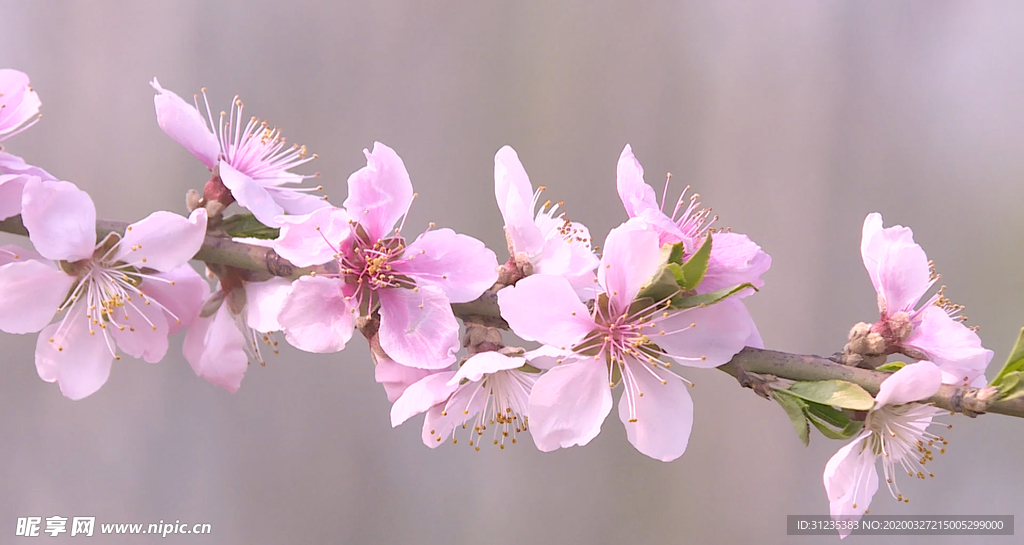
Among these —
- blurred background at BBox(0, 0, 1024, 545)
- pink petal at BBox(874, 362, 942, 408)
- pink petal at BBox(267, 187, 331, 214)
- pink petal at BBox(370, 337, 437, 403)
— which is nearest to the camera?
pink petal at BBox(874, 362, 942, 408)

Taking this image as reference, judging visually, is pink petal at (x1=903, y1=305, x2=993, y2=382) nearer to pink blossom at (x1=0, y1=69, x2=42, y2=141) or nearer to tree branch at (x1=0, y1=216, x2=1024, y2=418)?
tree branch at (x1=0, y1=216, x2=1024, y2=418)

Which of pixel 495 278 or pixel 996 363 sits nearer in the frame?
pixel 495 278

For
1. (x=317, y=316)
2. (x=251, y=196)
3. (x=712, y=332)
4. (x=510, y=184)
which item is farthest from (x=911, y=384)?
(x=251, y=196)

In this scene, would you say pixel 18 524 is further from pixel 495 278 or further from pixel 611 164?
pixel 611 164

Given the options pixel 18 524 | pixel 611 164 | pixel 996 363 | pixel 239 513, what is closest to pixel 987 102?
pixel 996 363

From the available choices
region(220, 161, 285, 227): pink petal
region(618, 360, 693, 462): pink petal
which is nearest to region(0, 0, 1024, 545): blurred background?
region(220, 161, 285, 227): pink petal

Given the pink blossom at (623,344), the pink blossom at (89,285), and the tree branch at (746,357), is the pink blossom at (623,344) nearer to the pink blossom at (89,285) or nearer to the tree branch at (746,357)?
the tree branch at (746,357)
